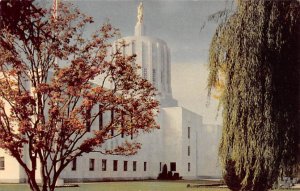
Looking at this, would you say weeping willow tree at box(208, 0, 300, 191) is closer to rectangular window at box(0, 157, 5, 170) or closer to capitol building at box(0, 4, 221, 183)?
rectangular window at box(0, 157, 5, 170)

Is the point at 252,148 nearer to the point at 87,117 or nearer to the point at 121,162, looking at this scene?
the point at 87,117

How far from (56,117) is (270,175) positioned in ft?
19.1

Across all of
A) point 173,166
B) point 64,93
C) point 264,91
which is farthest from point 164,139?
point 264,91

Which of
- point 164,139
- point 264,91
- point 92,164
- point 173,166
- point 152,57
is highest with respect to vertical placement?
point 152,57

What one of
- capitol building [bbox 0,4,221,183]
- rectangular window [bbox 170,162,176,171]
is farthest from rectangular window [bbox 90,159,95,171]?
rectangular window [bbox 170,162,176,171]

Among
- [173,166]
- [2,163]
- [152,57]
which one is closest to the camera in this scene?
[2,163]

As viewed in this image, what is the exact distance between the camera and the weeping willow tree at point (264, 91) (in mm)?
13602

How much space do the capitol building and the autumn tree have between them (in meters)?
30.9

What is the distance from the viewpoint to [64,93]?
14.5 meters

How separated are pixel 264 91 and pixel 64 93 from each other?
5.47 m

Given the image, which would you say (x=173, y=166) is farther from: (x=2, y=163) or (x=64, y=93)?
(x=64, y=93)

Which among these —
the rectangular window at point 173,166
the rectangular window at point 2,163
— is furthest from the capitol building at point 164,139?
the rectangular window at point 2,163

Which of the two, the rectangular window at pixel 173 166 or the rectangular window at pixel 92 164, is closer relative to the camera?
the rectangular window at pixel 92 164

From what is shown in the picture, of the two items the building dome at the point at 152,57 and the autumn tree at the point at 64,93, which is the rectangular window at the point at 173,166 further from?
the autumn tree at the point at 64,93
